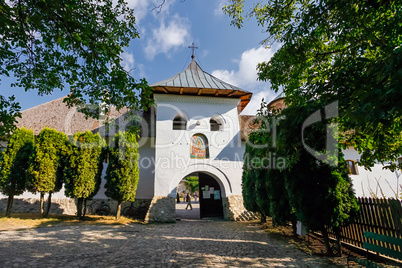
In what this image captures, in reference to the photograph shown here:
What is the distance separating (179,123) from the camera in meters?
14.8

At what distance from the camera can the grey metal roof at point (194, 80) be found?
539 inches

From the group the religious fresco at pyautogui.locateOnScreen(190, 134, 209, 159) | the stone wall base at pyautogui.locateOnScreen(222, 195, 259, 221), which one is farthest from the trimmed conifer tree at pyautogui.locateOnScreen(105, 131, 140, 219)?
the stone wall base at pyautogui.locateOnScreen(222, 195, 259, 221)

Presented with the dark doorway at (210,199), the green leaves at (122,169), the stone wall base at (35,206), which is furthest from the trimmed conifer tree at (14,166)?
the dark doorway at (210,199)

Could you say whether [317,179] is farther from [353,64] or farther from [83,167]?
[83,167]

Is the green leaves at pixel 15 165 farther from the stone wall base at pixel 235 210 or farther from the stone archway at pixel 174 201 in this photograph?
the stone wall base at pixel 235 210

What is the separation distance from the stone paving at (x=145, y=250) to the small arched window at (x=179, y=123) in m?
6.94

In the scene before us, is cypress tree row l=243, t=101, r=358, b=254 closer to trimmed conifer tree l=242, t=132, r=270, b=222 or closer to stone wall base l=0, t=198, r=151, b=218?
trimmed conifer tree l=242, t=132, r=270, b=222

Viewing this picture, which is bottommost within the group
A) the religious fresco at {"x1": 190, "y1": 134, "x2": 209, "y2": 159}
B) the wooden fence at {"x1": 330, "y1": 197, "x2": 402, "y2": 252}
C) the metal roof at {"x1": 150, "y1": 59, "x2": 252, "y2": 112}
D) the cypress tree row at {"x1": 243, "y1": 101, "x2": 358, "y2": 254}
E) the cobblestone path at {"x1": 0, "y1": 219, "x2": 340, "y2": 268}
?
the cobblestone path at {"x1": 0, "y1": 219, "x2": 340, "y2": 268}

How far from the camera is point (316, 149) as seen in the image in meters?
5.67

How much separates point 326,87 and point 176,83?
10942 millimetres

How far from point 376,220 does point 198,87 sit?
1028 cm

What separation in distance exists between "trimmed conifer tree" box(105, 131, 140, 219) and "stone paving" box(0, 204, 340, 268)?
2845 mm

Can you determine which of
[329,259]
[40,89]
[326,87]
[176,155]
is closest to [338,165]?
[329,259]

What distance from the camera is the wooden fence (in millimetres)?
4734
